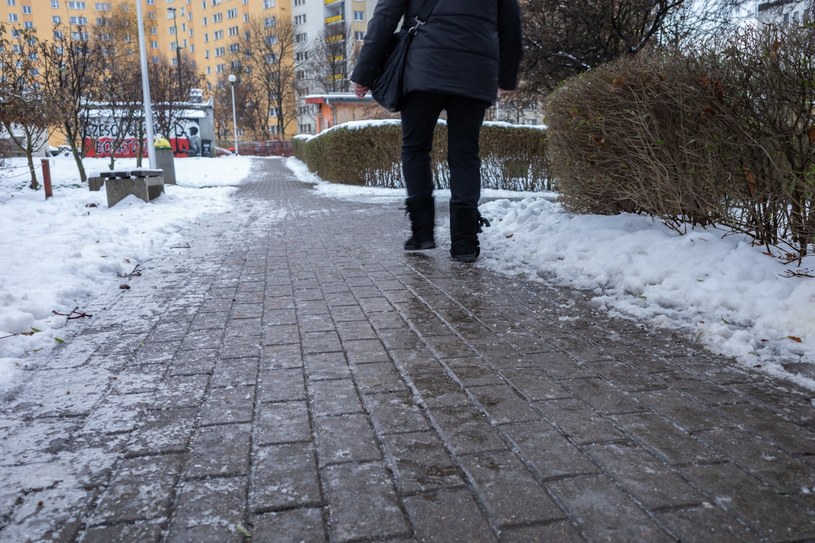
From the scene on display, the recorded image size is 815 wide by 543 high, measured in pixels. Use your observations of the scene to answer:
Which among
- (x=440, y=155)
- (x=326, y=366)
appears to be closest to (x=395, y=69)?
(x=326, y=366)

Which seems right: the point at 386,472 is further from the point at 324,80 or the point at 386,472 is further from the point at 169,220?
the point at 324,80

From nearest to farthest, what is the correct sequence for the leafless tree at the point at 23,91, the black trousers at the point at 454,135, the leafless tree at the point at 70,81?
the black trousers at the point at 454,135 → the leafless tree at the point at 23,91 → the leafless tree at the point at 70,81

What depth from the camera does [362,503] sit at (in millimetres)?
1553

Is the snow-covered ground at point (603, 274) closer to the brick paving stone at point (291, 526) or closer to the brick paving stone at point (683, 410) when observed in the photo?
the brick paving stone at point (683, 410)

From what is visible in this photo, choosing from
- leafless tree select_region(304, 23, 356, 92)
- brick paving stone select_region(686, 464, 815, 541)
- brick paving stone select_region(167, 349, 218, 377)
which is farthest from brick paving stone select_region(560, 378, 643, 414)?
leafless tree select_region(304, 23, 356, 92)

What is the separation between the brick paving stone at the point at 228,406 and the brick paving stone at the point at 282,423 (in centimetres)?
5

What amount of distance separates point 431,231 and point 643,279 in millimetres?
1833

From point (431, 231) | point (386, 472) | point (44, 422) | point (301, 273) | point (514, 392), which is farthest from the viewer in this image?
point (431, 231)

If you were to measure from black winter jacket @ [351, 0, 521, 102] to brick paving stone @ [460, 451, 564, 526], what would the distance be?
3.04 meters

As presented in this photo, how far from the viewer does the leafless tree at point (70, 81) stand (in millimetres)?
13188

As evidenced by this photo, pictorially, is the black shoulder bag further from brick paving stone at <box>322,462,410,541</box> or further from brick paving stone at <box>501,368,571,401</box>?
brick paving stone at <box>322,462,410,541</box>

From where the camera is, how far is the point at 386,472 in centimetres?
170

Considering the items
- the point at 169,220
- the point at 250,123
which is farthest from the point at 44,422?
the point at 250,123

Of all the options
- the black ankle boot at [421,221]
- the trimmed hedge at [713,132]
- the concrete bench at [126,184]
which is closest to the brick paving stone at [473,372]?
the trimmed hedge at [713,132]
